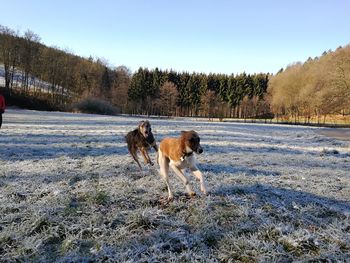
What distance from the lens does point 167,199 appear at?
22.7 feet

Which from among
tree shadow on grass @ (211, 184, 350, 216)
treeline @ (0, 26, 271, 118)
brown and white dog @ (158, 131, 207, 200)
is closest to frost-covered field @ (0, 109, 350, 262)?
tree shadow on grass @ (211, 184, 350, 216)

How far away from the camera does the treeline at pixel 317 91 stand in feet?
132

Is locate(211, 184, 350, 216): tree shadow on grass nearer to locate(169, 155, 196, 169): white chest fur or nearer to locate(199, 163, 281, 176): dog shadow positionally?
locate(169, 155, 196, 169): white chest fur

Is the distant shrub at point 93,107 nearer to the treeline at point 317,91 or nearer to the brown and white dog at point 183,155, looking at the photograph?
the treeline at point 317,91

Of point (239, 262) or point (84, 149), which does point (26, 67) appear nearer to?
point (84, 149)

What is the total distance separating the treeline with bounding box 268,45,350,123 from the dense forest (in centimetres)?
31

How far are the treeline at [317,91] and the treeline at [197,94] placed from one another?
9768 millimetres

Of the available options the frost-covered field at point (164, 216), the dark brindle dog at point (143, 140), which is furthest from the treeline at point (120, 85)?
the frost-covered field at point (164, 216)

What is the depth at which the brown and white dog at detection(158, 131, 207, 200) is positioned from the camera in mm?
6629

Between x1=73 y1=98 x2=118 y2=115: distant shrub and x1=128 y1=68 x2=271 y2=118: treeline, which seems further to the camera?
x1=128 y1=68 x2=271 y2=118: treeline

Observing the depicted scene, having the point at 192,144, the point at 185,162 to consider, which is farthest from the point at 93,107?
the point at 192,144

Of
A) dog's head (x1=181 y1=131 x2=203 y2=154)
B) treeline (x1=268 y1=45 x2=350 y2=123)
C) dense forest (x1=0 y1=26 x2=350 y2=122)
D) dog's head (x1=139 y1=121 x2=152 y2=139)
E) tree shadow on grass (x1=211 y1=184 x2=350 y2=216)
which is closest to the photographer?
dog's head (x1=181 y1=131 x2=203 y2=154)

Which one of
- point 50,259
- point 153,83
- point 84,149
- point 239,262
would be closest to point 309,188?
point 239,262

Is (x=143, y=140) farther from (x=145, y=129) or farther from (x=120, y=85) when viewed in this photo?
(x=120, y=85)
